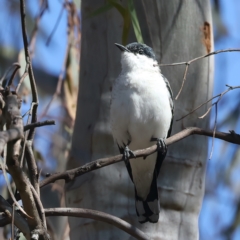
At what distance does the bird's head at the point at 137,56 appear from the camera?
2797mm

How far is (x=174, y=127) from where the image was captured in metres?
2.75

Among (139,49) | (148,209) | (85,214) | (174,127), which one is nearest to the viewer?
(85,214)

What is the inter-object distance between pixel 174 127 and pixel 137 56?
1.81 feet

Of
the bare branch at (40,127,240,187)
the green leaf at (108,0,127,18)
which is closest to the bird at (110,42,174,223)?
the green leaf at (108,0,127,18)

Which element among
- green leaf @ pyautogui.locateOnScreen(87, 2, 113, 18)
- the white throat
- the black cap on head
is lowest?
the white throat

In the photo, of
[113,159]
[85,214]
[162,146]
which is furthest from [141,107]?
[85,214]

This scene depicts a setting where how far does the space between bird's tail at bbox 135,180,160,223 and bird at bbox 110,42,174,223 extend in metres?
→ 0.04

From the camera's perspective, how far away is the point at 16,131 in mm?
1189

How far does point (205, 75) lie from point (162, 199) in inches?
26.7

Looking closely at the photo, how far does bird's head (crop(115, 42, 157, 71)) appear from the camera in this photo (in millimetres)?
2797

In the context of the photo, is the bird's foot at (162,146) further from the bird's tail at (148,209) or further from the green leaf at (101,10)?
the green leaf at (101,10)

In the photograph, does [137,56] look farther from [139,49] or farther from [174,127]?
[174,127]

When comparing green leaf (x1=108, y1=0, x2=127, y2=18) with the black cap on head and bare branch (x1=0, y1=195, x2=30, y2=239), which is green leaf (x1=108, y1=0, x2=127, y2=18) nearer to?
the black cap on head

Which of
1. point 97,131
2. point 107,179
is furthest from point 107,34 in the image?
point 107,179
